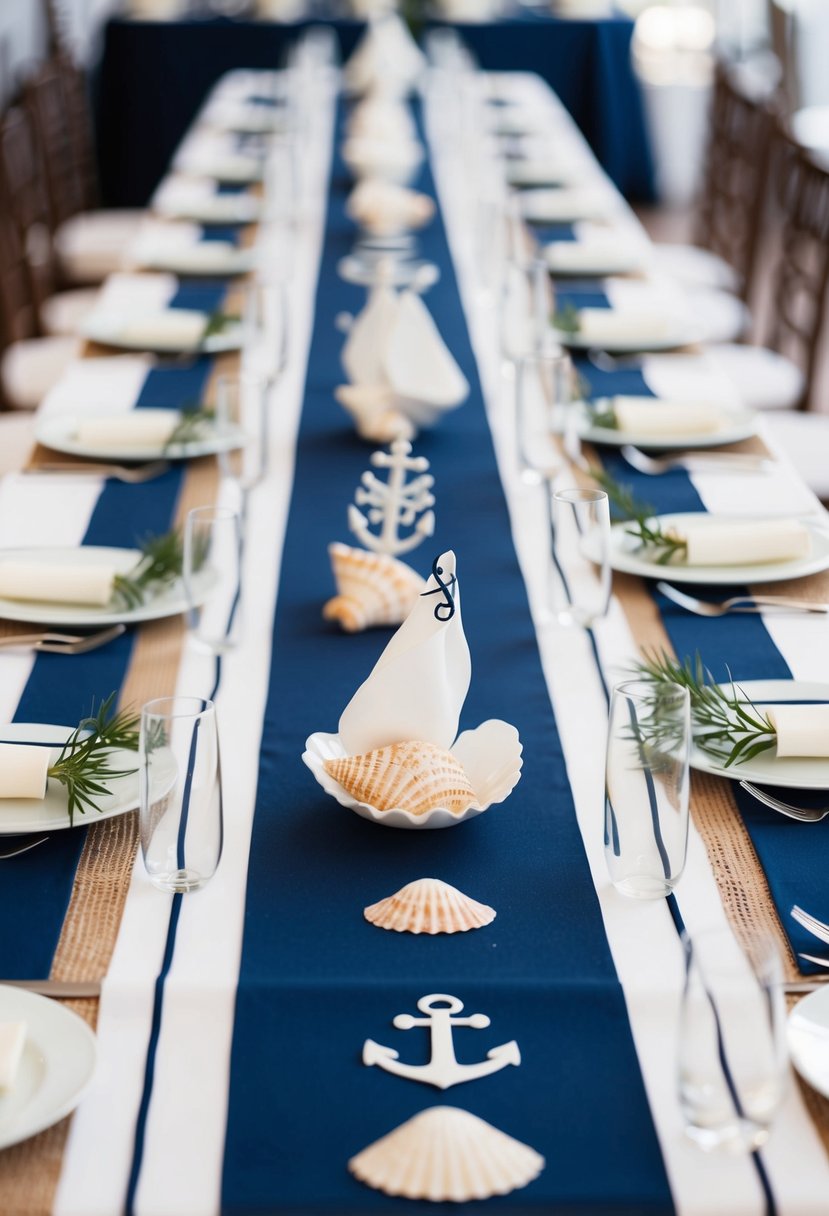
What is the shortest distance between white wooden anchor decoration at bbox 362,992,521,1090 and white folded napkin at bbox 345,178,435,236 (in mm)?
2756

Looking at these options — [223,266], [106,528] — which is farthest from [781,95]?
[106,528]

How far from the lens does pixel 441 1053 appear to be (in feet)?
3.19

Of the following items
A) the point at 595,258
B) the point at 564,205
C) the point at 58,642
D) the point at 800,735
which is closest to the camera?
the point at 800,735

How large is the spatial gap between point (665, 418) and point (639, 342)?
494 millimetres

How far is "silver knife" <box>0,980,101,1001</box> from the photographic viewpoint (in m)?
1.04

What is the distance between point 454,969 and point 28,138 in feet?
10.5

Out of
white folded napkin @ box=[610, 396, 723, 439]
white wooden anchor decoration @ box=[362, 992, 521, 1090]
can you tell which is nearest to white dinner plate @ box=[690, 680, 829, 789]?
white wooden anchor decoration @ box=[362, 992, 521, 1090]

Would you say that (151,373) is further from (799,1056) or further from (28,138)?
(799,1056)

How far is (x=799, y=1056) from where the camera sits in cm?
95

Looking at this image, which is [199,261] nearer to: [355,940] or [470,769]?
[470,769]

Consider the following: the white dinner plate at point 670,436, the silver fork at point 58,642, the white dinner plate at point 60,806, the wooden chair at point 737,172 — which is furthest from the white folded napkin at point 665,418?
the wooden chair at point 737,172

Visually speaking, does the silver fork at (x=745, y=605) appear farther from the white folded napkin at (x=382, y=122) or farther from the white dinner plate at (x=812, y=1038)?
the white folded napkin at (x=382, y=122)

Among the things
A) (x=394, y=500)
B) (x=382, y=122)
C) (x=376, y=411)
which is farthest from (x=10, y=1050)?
(x=382, y=122)

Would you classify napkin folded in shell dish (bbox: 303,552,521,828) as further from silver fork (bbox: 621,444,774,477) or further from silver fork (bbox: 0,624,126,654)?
silver fork (bbox: 621,444,774,477)
